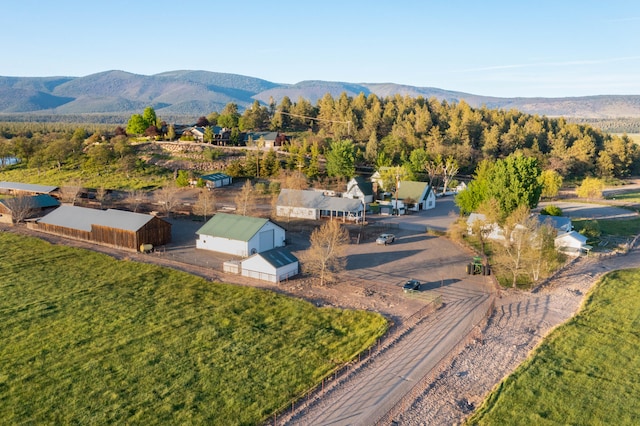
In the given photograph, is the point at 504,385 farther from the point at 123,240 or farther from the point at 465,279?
the point at 123,240

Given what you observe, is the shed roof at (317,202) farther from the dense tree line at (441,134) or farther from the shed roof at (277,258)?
the dense tree line at (441,134)

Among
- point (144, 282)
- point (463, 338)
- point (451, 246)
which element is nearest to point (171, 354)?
point (144, 282)

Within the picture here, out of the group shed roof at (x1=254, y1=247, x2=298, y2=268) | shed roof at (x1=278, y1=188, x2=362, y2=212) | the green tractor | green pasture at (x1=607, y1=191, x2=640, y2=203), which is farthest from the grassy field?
green pasture at (x1=607, y1=191, x2=640, y2=203)

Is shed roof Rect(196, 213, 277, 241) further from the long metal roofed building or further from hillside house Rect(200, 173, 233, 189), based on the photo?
hillside house Rect(200, 173, 233, 189)

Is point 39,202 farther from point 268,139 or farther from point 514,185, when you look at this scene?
point 514,185

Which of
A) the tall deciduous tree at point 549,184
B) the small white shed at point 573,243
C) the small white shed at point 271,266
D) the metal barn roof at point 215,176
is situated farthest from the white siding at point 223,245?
the tall deciduous tree at point 549,184

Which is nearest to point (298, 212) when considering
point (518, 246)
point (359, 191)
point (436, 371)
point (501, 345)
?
point (359, 191)
